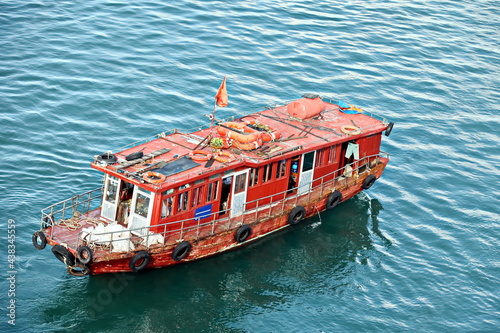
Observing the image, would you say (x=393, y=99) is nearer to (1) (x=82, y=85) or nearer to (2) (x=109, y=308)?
(1) (x=82, y=85)

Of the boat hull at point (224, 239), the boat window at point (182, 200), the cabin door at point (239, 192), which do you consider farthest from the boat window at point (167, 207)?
the cabin door at point (239, 192)

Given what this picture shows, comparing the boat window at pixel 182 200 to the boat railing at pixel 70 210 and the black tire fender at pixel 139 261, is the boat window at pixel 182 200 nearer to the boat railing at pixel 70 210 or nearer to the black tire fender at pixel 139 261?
the black tire fender at pixel 139 261

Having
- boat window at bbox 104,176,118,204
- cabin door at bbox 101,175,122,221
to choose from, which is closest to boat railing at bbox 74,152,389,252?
cabin door at bbox 101,175,122,221

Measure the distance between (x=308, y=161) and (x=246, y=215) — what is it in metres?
4.43

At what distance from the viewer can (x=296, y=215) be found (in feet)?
116

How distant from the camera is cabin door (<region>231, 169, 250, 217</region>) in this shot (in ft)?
110

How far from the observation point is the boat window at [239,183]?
3348cm

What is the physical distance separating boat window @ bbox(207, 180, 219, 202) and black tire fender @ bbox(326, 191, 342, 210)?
6.82 metres

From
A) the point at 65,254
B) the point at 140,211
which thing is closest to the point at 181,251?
the point at 140,211

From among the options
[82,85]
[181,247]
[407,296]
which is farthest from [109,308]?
[82,85]

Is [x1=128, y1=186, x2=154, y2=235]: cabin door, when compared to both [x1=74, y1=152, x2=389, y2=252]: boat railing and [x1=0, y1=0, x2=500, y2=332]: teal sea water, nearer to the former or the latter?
[x1=74, y1=152, x2=389, y2=252]: boat railing

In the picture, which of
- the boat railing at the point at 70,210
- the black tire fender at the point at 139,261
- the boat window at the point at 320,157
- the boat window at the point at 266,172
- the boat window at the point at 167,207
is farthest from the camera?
the boat window at the point at 320,157

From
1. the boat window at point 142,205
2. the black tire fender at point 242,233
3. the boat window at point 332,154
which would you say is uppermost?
the boat window at point 332,154

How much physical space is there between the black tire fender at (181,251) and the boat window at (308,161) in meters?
7.75
